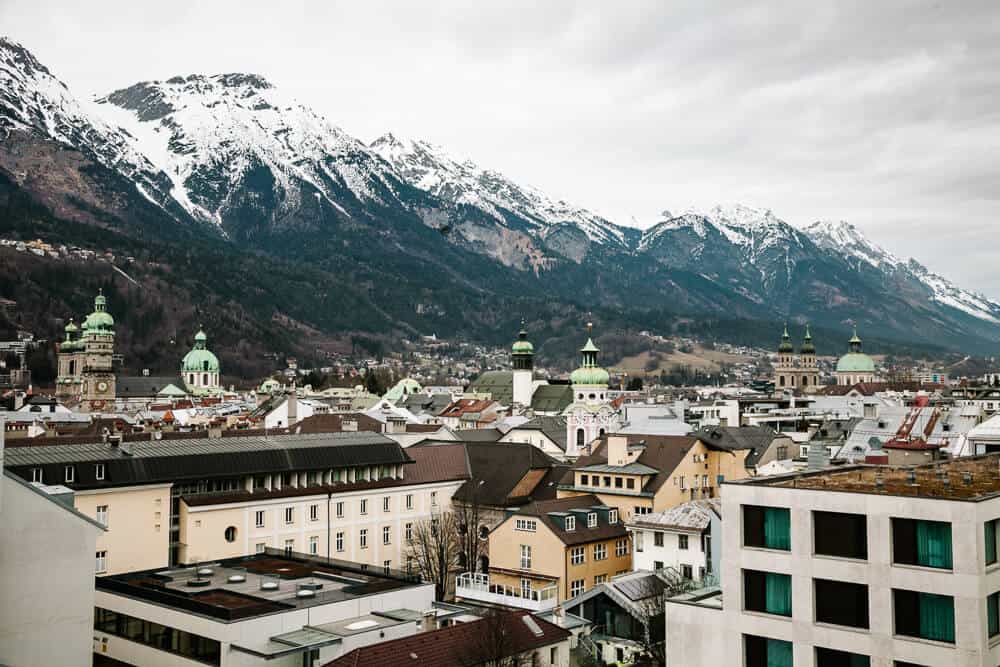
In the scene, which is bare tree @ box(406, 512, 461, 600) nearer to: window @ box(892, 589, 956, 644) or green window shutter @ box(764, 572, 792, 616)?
green window shutter @ box(764, 572, 792, 616)

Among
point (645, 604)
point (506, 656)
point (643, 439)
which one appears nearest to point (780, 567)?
point (506, 656)

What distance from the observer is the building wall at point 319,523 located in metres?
61.8

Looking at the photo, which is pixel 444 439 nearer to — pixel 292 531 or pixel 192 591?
pixel 292 531

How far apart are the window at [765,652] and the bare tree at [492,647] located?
11394mm

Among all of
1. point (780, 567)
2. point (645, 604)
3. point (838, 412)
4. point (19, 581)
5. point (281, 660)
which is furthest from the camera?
point (838, 412)

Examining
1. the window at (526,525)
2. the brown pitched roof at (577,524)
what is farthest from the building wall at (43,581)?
the brown pitched roof at (577,524)

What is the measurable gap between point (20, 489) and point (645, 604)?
101ft

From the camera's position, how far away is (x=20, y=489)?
3584cm

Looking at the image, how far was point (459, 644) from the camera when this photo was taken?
3891 cm

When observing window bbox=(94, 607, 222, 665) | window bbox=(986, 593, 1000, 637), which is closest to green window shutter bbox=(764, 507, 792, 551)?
window bbox=(986, 593, 1000, 637)

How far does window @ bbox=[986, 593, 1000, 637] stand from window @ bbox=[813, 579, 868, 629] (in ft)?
10.2

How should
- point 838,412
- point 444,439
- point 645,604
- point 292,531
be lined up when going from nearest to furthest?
point 645,604
point 292,531
point 444,439
point 838,412

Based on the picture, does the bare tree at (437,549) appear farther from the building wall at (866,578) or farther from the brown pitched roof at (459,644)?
the building wall at (866,578)

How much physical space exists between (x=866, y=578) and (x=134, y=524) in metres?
44.4
